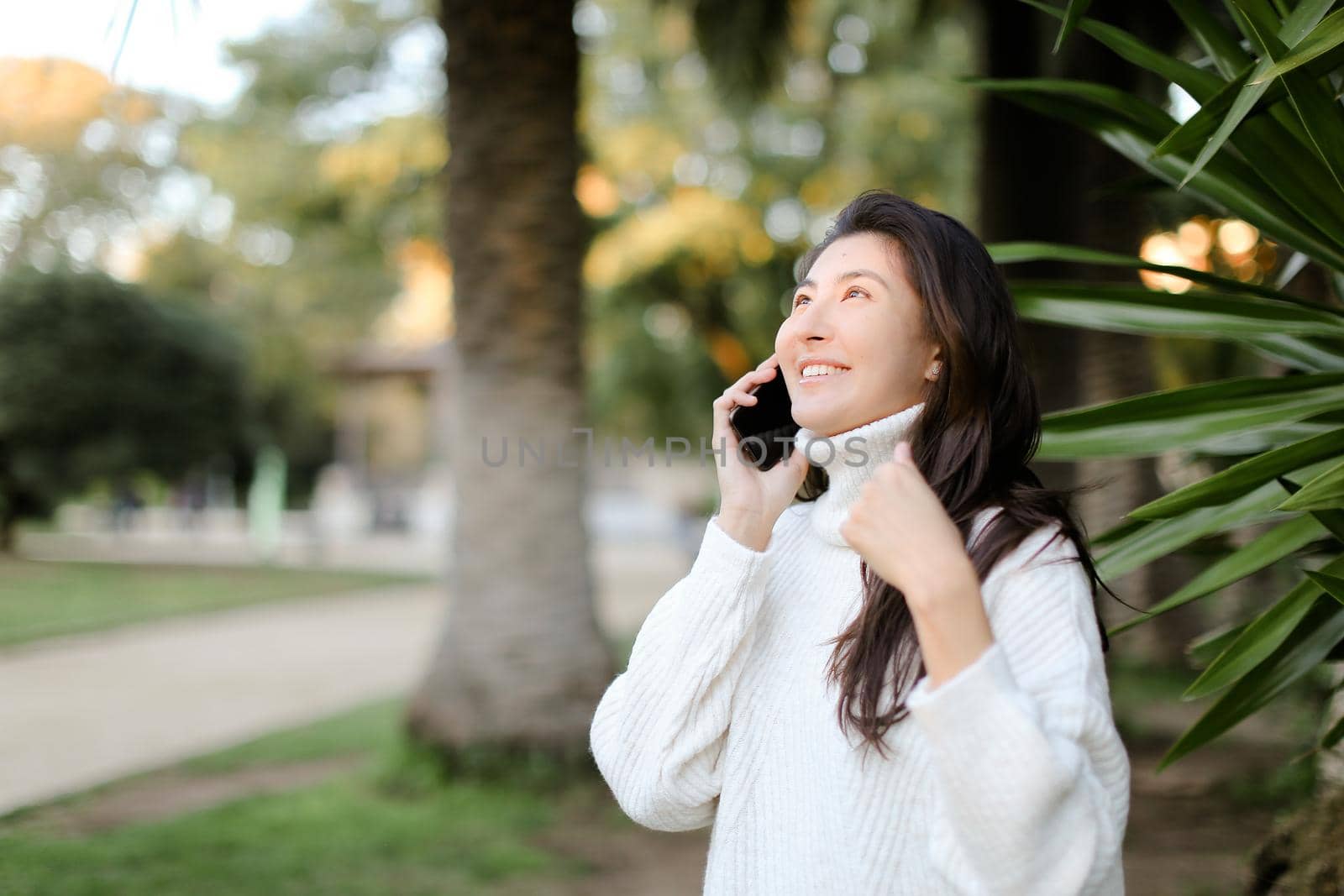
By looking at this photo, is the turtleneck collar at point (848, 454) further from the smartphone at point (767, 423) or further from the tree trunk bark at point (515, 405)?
the tree trunk bark at point (515, 405)

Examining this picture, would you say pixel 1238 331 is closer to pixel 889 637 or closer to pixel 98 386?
pixel 889 637

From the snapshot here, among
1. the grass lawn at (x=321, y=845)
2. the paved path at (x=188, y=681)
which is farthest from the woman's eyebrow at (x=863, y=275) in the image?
the paved path at (x=188, y=681)

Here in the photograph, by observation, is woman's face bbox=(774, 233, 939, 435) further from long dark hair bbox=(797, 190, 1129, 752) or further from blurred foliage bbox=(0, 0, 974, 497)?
blurred foliage bbox=(0, 0, 974, 497)

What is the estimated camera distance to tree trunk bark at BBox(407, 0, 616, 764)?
494cm

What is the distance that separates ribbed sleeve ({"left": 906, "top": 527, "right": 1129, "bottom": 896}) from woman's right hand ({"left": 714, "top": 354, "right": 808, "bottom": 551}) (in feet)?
1.13

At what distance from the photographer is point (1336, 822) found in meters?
2.49

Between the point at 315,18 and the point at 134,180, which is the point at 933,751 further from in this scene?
the point at 315,18

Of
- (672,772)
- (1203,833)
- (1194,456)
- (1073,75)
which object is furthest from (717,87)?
(672,772)

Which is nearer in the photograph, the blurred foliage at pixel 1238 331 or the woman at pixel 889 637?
the woman at pixel 889 637

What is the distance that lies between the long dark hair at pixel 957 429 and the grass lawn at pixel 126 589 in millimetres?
6779

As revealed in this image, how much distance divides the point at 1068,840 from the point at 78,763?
18.1 ft

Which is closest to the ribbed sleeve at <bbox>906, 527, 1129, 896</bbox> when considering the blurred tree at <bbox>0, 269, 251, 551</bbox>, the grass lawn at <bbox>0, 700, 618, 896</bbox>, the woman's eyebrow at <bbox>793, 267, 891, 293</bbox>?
the woman's eyebrow at <bbox>793, 267, 891, 293</bbox>

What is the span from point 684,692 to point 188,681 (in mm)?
7318

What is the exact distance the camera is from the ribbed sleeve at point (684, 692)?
141 centimetres
